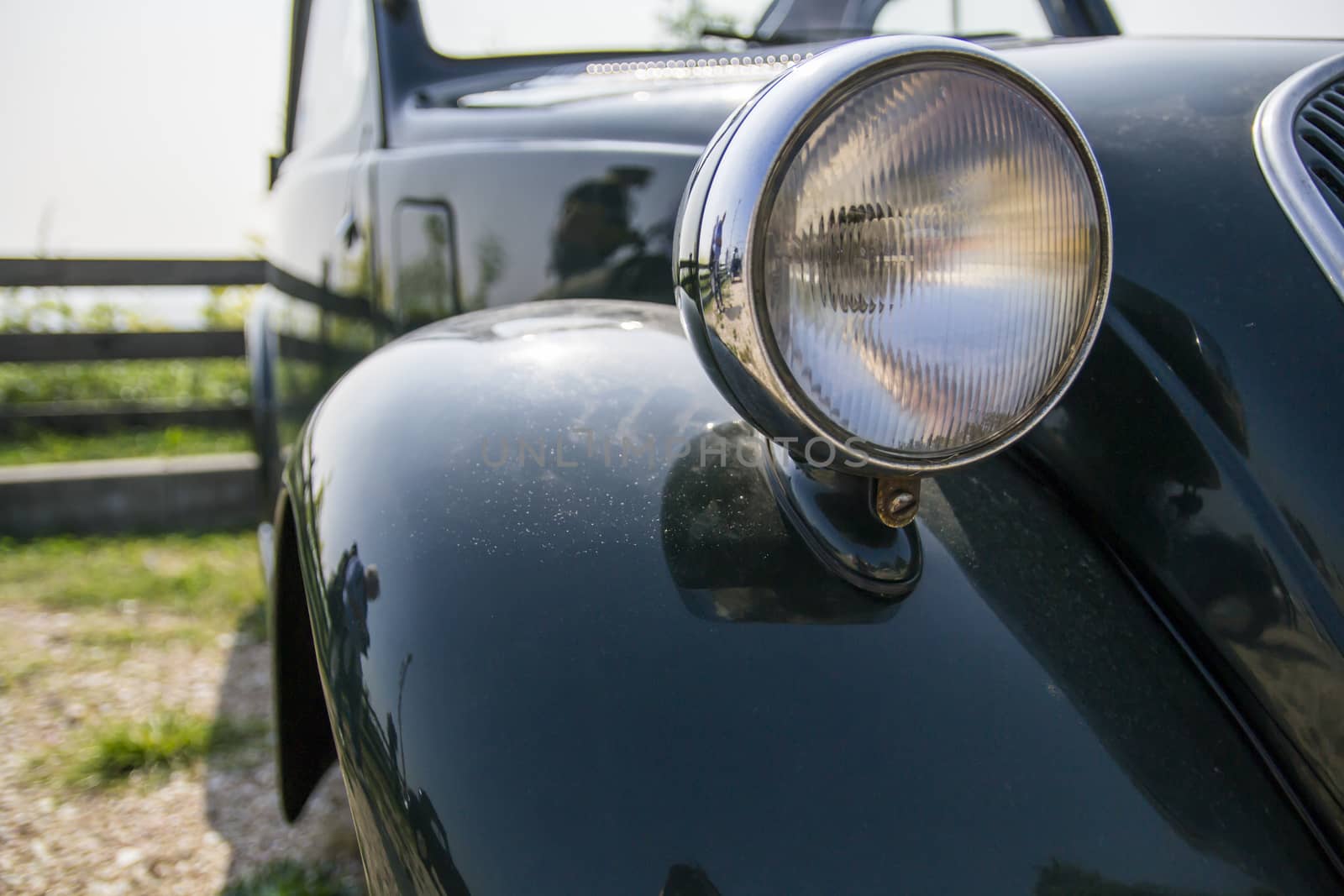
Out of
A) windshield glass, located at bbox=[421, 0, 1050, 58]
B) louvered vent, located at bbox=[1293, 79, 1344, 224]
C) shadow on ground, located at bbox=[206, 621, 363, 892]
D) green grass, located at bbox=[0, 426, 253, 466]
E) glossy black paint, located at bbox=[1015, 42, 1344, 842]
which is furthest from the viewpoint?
green grass, located at bbox=[0, 426, 253, 466]

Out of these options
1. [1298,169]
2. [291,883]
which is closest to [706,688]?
[1298,169]

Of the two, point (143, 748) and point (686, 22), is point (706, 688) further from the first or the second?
point (143, 748)

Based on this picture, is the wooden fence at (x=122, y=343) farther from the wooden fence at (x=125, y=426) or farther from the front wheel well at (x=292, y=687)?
the front wheel well at (x=292, y=687)

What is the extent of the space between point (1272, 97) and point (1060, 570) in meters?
0.58

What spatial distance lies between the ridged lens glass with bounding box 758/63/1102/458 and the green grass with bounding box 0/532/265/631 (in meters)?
2.66

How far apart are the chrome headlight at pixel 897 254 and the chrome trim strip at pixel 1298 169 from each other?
345mm

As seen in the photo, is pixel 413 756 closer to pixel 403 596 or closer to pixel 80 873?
pixel 403 596

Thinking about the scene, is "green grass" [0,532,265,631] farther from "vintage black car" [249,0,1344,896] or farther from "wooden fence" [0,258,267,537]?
"vintage black car" [249,0,1344,896]

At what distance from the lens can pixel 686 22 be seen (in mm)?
2027

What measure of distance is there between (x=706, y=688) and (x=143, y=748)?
184cm

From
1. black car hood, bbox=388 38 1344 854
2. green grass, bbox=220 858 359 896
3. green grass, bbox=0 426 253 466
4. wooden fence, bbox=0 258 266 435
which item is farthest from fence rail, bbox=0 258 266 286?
black car hood, bbox=388 38 1344 854

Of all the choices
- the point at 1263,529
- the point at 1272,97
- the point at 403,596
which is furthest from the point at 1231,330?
the point at 403,596

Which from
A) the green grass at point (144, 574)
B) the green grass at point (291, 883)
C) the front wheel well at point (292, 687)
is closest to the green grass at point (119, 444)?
the green grass at point (144, 574)

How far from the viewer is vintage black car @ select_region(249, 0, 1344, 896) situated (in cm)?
69
